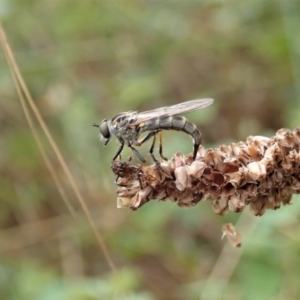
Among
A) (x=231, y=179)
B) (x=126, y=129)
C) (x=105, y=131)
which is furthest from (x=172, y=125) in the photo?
(x=231, y=179)

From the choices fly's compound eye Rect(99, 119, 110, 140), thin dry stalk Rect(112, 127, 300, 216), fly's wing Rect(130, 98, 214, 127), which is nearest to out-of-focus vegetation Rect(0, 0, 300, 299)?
fly's compound eye Rect(99, 119, 110, 140)

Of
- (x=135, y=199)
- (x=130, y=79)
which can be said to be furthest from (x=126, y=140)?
(x=130, y=79)

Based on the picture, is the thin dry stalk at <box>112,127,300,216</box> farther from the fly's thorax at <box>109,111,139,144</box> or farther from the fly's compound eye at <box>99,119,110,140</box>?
the fly's compound eye at <box>99,119,110,140</box>

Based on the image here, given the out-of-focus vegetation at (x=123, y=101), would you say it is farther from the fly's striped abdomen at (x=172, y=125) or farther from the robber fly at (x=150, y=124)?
the fly's striped abdomen at (x=172, y=125)

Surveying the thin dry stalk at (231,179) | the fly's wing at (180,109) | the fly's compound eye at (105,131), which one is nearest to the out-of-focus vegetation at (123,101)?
the fly's compound eye at (105,131)

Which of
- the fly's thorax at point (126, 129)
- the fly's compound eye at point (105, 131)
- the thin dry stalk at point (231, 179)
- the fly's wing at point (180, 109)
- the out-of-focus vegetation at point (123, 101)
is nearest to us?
the thin dry stalk at point (231, 179)
